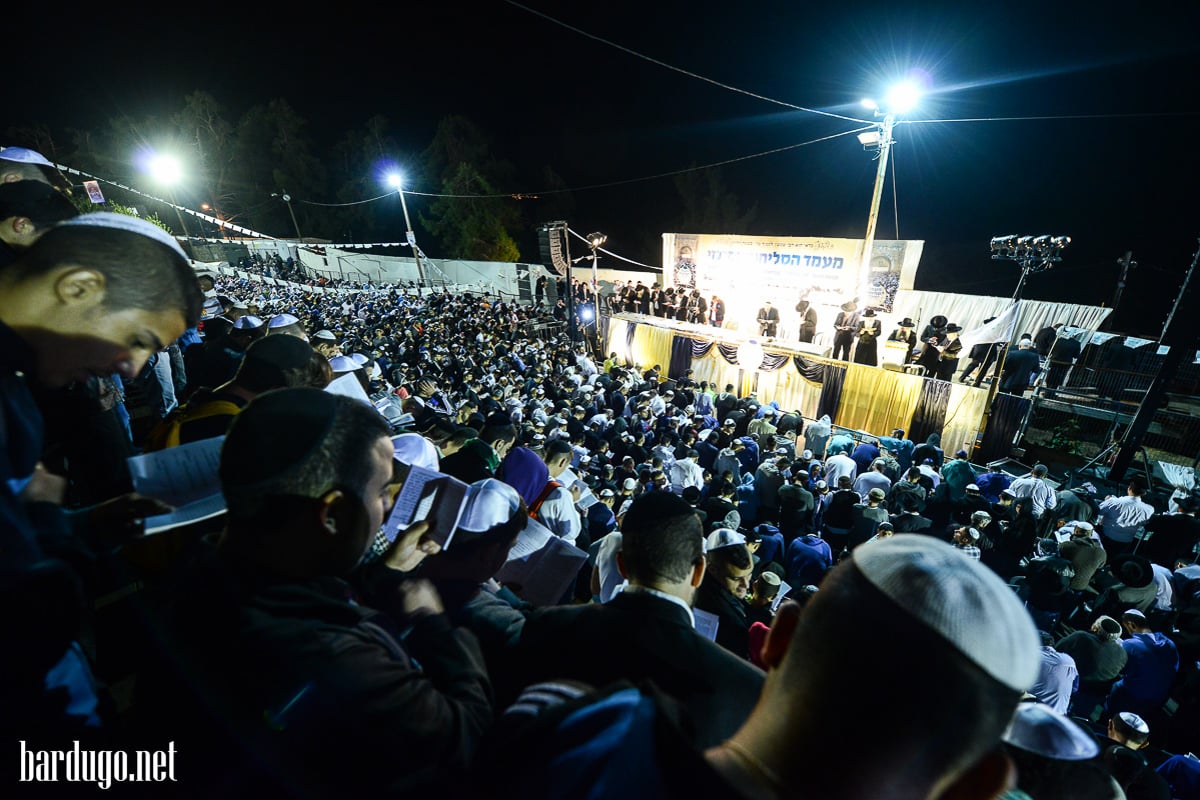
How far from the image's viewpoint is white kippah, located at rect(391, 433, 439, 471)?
112 inches

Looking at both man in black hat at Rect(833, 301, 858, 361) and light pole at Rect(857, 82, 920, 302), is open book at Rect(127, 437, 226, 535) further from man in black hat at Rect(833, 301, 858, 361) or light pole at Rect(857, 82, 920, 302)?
man in black hat at Rect(833, 301, 858, 361)

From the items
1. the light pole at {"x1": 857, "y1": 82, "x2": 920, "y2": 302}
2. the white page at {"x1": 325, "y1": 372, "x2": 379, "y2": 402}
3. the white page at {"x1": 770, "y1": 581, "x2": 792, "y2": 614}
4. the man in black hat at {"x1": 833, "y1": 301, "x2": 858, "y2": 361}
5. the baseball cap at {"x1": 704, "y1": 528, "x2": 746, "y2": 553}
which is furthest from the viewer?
the man in black hat at {"x1": 833, "y1": 301, "x2": 858, "y2": 361}

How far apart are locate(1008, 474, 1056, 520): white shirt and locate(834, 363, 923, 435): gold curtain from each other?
4484 millimetres

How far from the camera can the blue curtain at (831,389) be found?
43.0 feet

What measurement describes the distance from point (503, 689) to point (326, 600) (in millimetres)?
716

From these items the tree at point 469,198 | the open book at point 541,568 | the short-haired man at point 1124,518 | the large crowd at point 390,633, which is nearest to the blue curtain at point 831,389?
the short-haired man at point 1124,518

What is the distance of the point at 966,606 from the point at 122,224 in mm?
2647

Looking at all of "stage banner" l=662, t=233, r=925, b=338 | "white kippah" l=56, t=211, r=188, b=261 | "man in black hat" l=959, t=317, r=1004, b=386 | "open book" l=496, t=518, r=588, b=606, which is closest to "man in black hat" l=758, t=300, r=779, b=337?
"stage banner" l=662, t=233, r=925, b=338

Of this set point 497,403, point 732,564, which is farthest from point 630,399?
point 732,564

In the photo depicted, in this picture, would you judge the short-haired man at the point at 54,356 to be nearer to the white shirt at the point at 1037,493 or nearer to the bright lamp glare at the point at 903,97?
the white shirt at the point at 1037,493

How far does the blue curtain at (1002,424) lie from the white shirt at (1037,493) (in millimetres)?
4043

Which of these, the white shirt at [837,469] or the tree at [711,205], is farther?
the tree at [711,205]

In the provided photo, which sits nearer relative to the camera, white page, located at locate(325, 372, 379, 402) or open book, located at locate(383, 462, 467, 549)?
open book, located at locate(383, 462, 467, 549)

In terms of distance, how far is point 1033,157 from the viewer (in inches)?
885
